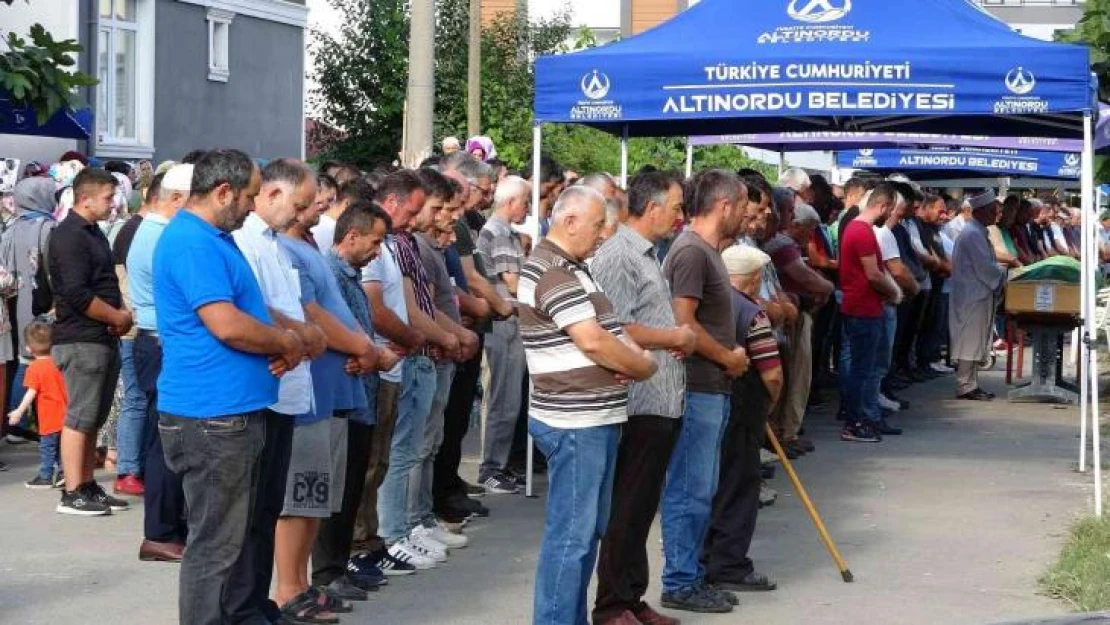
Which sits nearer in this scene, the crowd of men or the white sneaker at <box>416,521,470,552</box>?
the crowd of men

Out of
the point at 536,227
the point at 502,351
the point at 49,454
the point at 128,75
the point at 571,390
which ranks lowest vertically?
the point at 49,454

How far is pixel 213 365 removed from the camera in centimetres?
667

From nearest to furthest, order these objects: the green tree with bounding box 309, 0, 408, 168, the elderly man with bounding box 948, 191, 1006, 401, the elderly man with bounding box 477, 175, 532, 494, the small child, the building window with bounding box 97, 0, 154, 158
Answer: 1. the elderly man with bounding box 477, 175, 532, 494
2. the small child
3. the elderly man with bounding box 948, 191, 1006, 401
4. the building window with bounding box 97, 0, 154, 158
5. the green tree with bounding box 309, 0, 408, 168

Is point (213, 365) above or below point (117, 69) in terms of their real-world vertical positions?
below

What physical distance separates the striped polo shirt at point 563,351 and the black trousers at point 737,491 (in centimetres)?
201

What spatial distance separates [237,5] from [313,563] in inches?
745

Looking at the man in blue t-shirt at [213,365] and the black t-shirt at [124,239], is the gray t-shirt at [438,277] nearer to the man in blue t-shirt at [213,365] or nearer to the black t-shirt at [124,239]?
the black t-shirt at [124,239]

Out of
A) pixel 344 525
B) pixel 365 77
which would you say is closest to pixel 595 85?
pixel 344 525

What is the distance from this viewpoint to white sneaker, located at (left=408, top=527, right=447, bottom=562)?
931cm

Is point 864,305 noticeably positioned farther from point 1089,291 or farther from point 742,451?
point 742,451

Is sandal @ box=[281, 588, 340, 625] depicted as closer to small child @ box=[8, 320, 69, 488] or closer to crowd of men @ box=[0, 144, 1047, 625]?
crowd of men @ box=[0, 144, 1047, 625]

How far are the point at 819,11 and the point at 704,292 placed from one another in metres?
3.83

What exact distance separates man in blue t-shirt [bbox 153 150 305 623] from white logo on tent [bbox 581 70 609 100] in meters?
5.06

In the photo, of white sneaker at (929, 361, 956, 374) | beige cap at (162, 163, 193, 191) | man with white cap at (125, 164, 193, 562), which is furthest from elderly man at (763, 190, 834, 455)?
white sneaker at (929, 361, 956, 374)
